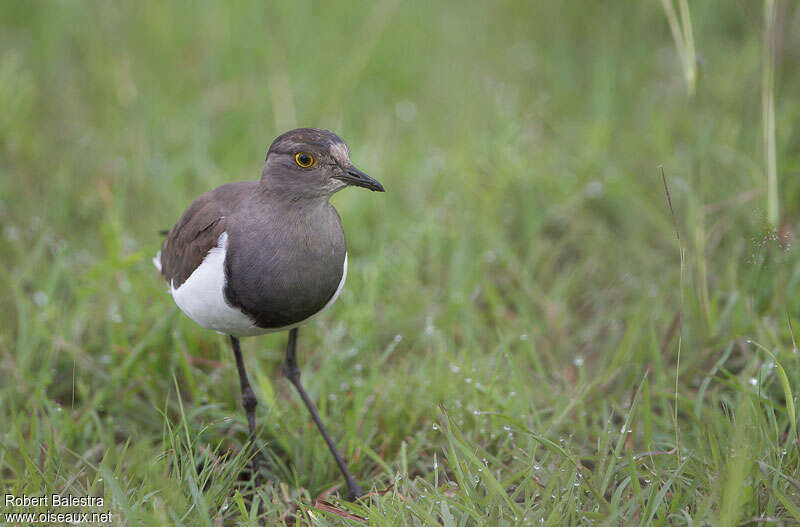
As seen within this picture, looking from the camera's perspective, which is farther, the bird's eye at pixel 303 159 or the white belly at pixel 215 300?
the bird's eye at pixel 303 159

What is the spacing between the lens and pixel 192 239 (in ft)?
10.3

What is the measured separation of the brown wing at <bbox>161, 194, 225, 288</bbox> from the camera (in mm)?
3031

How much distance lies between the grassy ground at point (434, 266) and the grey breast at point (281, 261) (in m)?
0.62

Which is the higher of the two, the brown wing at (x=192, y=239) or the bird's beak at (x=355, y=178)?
the bird's beak at (x=355, y=178)

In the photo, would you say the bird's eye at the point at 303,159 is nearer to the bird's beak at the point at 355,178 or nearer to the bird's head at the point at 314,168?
the bird's head at the point at 314,168

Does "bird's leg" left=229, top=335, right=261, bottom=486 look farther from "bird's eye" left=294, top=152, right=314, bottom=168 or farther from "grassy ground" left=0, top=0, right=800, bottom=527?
"bird's eye" left=294, top=152, right=314, bottom=168

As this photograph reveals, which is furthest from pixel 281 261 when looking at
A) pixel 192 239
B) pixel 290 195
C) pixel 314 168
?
pixel 192 239

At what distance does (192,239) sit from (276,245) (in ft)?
1.55

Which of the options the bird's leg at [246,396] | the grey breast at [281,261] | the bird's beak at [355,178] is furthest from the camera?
the bird's leg at [246,396]

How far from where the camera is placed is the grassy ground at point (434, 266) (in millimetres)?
2916

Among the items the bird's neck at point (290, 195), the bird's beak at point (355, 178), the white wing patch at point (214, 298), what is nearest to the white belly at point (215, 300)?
the white wing patch at point (214, 298)

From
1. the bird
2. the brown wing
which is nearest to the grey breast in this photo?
the bird

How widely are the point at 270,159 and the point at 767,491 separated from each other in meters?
2.22

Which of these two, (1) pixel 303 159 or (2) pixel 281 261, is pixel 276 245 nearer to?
(2) pixel 281 261
